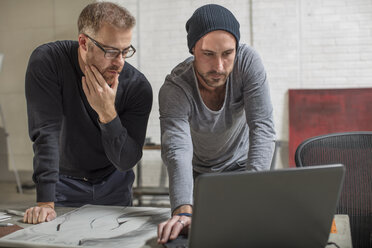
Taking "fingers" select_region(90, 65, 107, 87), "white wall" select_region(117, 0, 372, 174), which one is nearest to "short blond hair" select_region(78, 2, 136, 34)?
"fingers" select_region(90, 65, 107, 87)

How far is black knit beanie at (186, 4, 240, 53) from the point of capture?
1.33m

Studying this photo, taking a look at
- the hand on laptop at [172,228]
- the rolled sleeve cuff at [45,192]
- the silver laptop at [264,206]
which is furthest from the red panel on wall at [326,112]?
the silver laptop at [264,206]

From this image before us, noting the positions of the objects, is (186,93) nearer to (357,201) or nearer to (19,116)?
(357,201)

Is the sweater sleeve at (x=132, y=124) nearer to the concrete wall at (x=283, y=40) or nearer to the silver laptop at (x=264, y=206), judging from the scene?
the silver laptop at (x=264, y=206)

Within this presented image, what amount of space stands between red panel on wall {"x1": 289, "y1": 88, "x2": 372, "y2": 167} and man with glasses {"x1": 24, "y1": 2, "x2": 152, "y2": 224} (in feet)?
8.72

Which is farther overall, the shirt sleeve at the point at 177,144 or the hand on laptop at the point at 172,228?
the shirt sleeve at the point at 177,144

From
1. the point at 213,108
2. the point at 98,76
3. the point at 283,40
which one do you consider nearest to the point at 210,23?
the point at 213,108

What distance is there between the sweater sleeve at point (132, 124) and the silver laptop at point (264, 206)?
73 centimetres

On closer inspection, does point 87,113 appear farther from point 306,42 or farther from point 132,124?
point 306,42

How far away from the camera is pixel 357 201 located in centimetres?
140

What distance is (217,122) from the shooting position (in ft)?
4.90

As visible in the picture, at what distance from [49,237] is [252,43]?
3.42 metres

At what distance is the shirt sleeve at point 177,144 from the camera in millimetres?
1239

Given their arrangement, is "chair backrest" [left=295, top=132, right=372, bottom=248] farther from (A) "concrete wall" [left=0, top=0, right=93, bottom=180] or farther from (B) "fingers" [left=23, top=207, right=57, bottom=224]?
(A) "concrete wall" [left=0, top=0, right=93, bottom=180]
